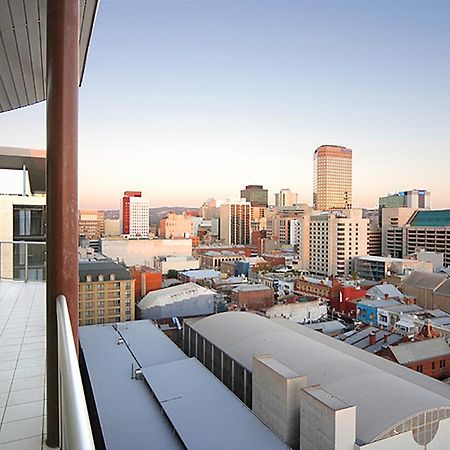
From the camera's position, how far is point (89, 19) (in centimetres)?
195

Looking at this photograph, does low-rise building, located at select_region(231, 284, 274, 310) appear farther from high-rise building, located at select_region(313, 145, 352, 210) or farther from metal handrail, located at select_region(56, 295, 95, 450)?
high-rise building, located at select_region(313, 145, 352, 210)

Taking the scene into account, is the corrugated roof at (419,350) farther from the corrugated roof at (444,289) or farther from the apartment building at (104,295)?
the apartment building at (104,295)

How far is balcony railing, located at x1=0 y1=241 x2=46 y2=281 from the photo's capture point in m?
4.70

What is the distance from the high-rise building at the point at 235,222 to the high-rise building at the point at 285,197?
3573cm

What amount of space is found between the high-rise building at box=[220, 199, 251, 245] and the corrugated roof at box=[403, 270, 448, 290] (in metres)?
33.4

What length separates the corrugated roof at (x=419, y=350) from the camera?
35.0 feet

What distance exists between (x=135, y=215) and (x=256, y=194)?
36.5 meters

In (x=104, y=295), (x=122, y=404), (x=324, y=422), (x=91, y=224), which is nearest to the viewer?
(x=324, y=422)

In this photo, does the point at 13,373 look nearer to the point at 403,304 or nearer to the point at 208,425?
the point at 208,425

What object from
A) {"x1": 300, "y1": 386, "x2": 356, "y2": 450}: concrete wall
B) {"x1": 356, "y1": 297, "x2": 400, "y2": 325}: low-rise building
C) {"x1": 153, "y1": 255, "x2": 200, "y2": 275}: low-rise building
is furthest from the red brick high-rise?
{"x1": 300, "y1": 386, "x2": 356, "y2": 450}: concrete wall

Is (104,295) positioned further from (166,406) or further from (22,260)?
(22,260)

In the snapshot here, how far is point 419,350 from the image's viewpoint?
10938 millimetres

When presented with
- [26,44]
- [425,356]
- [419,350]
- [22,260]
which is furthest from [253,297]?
[26,44]

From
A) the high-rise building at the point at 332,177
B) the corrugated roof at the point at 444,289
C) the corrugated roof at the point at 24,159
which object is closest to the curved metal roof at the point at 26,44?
the corrugated roof at the point at 24,159
